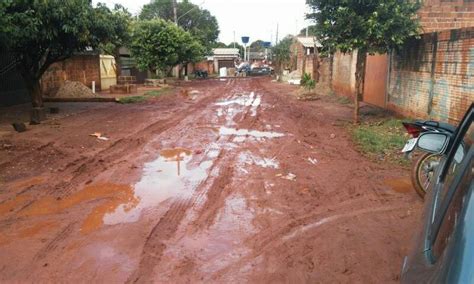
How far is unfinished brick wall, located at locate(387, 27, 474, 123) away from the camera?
1026cm

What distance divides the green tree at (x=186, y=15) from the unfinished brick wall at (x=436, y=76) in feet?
159

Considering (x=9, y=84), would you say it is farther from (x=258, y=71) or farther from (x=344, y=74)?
(x=258, y=71)

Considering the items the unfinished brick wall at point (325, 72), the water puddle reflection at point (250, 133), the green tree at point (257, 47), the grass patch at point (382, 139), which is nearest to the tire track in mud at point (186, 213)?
the grass patch at point (382, 139)

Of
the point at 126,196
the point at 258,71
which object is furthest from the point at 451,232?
the point at 258,71

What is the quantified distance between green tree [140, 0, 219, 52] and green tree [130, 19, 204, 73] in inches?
952

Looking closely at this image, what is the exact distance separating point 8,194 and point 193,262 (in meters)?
3.69

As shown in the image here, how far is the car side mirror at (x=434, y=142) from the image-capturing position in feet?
10.3

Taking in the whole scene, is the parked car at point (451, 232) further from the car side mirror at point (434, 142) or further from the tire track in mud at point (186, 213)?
the tire track in mud at point (186, 213)

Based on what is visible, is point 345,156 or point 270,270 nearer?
point 270,270

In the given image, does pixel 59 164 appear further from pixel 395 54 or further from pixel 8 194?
pixel 395 54

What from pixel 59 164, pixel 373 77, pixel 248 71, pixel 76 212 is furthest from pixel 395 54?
pixel 248 71

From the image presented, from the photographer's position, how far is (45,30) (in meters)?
13.2

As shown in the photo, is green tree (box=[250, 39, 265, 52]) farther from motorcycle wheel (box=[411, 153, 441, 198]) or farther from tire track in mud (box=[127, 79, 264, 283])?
motorcycle wheel (box=[411, 153, 441, 198])

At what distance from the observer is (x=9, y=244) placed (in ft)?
16.0
